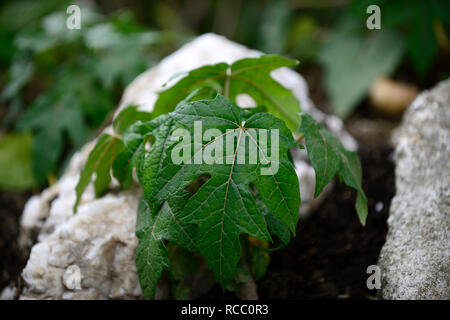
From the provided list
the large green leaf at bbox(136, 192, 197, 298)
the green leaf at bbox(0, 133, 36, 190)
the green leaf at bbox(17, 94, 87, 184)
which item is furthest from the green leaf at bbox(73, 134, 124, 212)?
the green leaf at bbox(0, 133, 36, 190)

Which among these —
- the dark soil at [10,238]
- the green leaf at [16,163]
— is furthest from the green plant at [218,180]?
the green leaf at [16,163]

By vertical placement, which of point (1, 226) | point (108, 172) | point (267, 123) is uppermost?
point (267, 123)

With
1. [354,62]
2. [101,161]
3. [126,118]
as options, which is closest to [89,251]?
[101,161]

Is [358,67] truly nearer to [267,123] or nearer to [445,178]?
[445,178]

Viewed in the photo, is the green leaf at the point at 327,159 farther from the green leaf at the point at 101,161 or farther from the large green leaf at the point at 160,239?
the green leaf at the point at 101,161

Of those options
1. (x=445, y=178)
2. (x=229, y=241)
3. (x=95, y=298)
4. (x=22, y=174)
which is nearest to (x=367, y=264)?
(x=445, y=178)

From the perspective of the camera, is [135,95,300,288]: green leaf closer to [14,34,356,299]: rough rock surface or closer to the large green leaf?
the large green leaf
